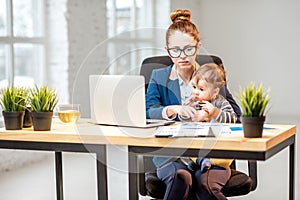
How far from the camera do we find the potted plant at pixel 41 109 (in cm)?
240

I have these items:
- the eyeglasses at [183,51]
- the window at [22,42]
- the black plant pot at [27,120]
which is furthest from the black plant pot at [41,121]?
the window at [22,42]

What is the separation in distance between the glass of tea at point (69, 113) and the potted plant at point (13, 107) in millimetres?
201

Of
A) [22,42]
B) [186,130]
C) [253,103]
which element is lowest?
[186,130]

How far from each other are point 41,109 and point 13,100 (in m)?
0.16

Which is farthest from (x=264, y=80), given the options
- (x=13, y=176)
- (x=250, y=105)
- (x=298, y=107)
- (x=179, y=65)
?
(x=250, y=105)

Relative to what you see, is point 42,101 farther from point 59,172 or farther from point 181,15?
point 181,15

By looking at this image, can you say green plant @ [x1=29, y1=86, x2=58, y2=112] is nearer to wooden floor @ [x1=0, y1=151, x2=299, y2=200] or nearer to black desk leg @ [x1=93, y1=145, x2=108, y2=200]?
black desk leg @ [x1=93, y1=145, x2=108, y2=200]

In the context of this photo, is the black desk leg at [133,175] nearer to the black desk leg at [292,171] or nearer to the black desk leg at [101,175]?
the black desk leg at [101,175]

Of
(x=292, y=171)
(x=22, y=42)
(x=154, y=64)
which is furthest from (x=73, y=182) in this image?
(x=292, y=171)

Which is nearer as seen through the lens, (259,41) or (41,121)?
(41,121)

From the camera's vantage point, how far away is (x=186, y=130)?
88.7 inches

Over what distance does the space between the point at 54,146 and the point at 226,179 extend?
2.55 feet

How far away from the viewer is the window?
528cm

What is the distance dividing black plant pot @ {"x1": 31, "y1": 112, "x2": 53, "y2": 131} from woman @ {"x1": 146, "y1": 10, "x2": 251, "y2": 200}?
51 cm
